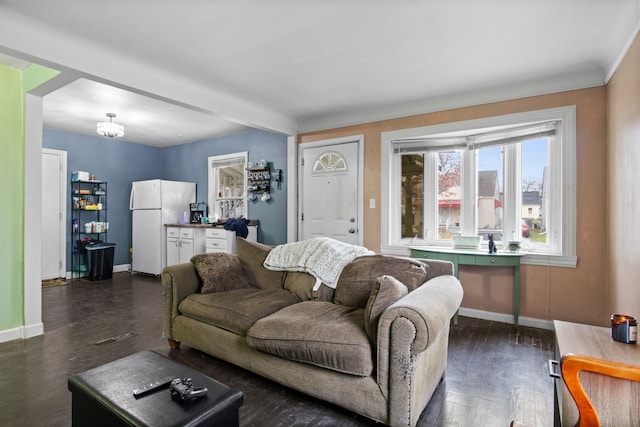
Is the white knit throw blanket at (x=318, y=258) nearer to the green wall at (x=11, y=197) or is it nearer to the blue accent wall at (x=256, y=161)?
the blue accent wall at (x=256, y=161)

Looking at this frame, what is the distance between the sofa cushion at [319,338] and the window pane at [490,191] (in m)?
2.34

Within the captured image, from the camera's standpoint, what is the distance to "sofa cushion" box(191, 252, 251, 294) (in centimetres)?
281

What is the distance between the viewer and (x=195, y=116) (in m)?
4.80

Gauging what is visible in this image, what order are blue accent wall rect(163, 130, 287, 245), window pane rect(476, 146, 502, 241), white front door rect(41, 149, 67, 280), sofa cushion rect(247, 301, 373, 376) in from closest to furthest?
sofa cushion rect(247, 301, 373, 376)
window pane rect(476, 146, 502, 241)
blue accent wall rect(163, 130, 287, 245)
white front door rect(41, 149, 67, 280)

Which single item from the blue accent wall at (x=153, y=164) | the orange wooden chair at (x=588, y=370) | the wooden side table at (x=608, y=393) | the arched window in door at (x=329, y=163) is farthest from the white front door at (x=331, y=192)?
the orange wooden chair at (x=588, y=370)

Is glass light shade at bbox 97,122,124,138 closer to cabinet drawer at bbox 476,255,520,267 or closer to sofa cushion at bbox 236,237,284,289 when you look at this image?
sofa cushion at bbox 236,237,284,289

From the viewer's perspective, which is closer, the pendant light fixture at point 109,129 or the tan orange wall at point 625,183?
the tan orange wall at point 625,183

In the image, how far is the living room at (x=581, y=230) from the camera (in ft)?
8.37

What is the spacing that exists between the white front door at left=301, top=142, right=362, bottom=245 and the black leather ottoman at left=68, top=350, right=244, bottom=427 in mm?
3186

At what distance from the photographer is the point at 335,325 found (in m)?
1.94

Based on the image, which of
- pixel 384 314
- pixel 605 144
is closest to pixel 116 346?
pixel 384 314

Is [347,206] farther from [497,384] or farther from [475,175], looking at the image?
[497,384]

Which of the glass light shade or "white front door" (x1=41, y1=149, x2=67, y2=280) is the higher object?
the glass light shade

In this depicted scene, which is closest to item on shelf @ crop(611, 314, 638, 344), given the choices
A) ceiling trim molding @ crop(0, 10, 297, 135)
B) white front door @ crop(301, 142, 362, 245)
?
white front door @ crop(301, 142, 362, 245)
